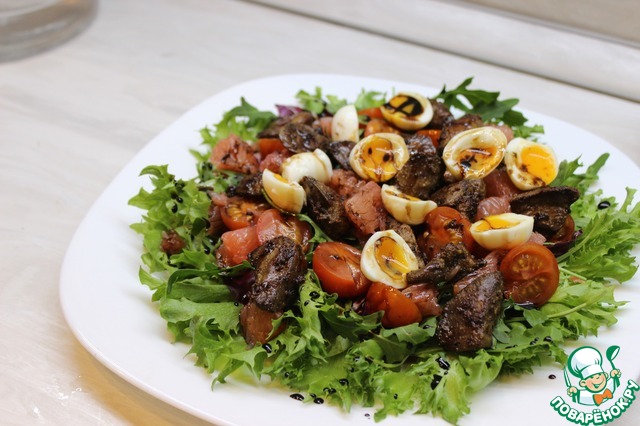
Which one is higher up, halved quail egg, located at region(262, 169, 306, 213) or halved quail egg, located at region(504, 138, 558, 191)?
halved quail egg, located at region(504, 138, 558, 191)

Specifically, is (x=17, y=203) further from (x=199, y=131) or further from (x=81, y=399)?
(x=81, y=399)

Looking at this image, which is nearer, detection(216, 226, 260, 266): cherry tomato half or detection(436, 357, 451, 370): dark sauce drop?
detection(436, 357, 451, 370): dark sauce drop

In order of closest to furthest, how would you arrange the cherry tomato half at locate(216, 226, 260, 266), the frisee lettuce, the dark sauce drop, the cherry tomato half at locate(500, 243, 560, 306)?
1. the dark sauce drop
2. the cherry tomato half at locate(500, 243, 560, 306)
3. the cherry tomato half at locate(216, 226, 260, 266)
4. the frisee lettuce

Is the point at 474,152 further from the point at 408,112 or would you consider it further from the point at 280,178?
the point at 280,178

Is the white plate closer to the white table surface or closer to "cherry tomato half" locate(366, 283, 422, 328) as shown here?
the white table surface

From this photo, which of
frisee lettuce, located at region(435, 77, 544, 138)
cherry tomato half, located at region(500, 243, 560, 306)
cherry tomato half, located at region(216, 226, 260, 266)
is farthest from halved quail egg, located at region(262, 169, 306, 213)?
frisee lettuce, located at region(435, 77, 544, 138)

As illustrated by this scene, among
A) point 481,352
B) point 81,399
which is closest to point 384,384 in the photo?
point 481,352

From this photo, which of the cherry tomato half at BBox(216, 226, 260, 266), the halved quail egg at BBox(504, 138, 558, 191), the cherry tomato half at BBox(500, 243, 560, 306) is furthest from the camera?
the halved quail egg at BBox(504, 138, 558, 191)

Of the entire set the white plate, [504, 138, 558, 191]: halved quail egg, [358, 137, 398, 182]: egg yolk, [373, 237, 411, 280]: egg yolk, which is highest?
[504, 138, 558, 191]: halved quail egg
